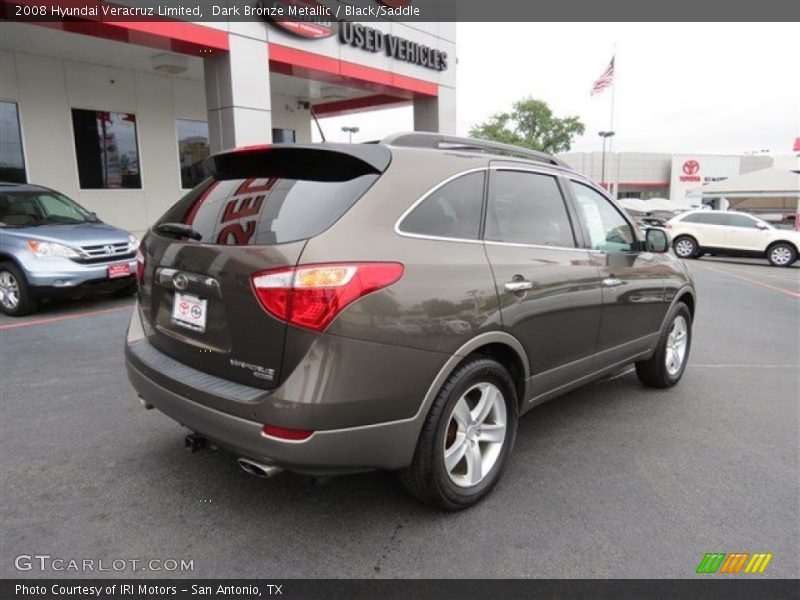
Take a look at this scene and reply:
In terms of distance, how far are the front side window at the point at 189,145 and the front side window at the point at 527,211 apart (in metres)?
13.4

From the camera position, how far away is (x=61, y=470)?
10.5ft

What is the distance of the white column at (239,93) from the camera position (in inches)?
427

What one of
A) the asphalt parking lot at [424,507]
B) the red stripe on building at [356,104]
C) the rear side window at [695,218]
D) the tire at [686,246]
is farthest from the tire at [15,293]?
the rear side window at [695,218]

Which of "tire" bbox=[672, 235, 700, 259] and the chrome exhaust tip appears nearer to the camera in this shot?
the chrome exhaust tip

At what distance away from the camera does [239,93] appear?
430 inches

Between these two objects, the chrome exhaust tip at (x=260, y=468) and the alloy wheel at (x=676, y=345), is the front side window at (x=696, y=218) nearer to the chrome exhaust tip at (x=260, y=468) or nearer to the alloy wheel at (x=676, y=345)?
the alloy wheel at (x=676, y=345)

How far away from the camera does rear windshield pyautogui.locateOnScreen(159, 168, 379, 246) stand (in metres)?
2.41

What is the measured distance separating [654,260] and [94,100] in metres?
13.4

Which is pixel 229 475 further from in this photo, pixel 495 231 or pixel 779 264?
pixel 779 264

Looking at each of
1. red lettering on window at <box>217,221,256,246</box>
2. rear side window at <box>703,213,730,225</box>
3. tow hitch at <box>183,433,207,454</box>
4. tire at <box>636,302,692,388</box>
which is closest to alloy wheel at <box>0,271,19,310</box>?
tow hitch at <box>183,433,207,454</box>

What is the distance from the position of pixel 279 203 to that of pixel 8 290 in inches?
248

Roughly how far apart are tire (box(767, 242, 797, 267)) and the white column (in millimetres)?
15532

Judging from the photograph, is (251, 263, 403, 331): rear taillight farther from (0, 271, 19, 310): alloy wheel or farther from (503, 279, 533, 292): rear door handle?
(0, 271, 19, 310): alloy wheel

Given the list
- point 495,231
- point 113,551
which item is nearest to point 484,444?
point 495,231
